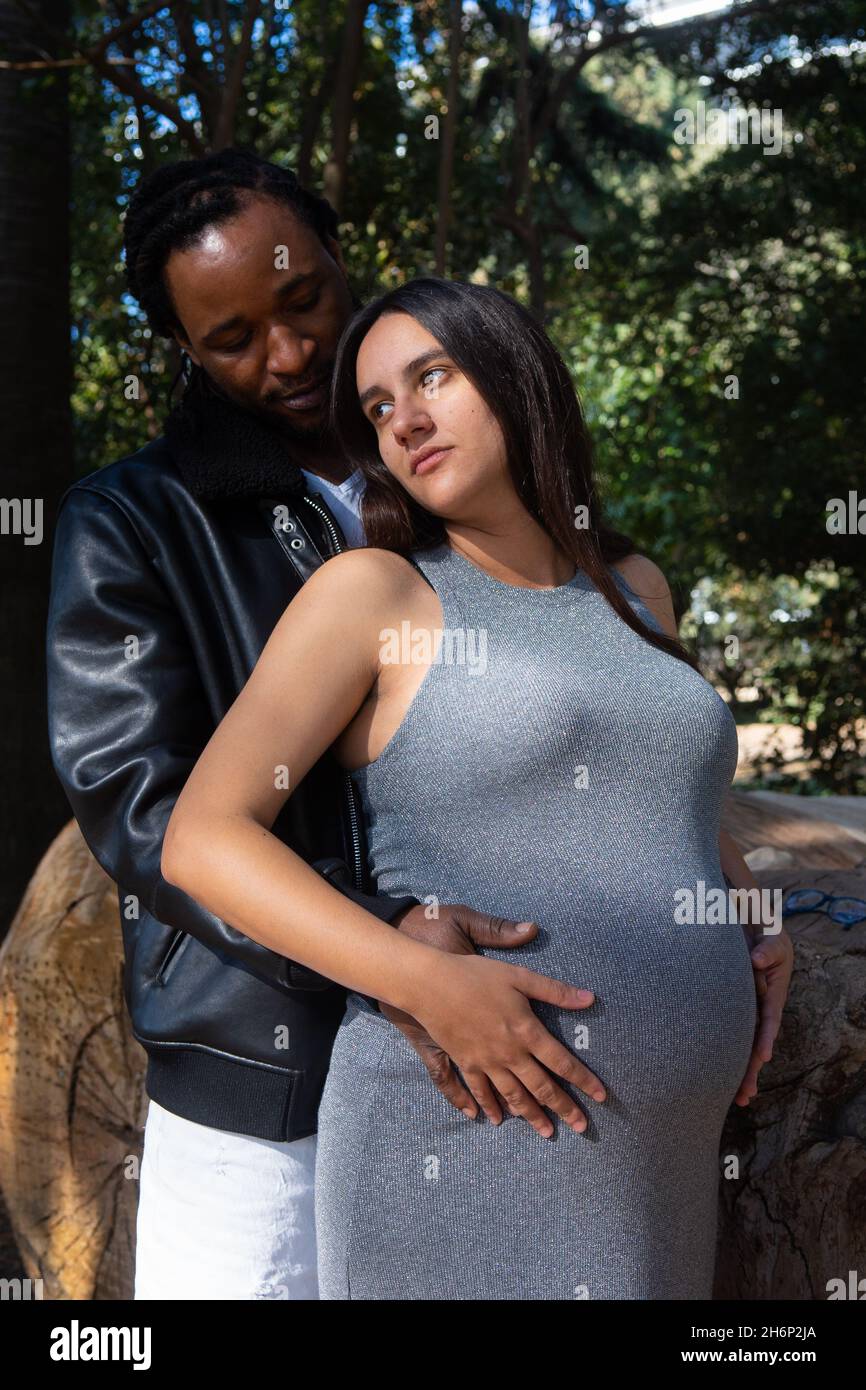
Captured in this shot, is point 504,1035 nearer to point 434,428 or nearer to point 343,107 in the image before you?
point 434,428

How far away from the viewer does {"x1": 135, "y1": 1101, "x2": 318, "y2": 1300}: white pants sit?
1.90 metres

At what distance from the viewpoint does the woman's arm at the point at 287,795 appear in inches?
63.3

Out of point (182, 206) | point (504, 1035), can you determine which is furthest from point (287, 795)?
point (182, 206)

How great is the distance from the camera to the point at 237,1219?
6.25 ft

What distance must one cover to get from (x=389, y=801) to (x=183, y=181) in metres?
1.11

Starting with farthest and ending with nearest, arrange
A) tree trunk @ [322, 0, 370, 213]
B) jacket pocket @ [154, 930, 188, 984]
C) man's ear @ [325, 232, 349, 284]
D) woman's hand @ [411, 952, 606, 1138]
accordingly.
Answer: tree trunk @ [322, 0, 370, 213] → man's ear @ [325, 232, 349, 284] → jacket pocket @ [154, 930, 188, 984] → woman's hand @ [411, 952, 606, 1138]

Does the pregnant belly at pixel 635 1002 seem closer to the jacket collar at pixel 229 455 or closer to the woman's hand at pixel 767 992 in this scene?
the woman's hand at pixel 767 992

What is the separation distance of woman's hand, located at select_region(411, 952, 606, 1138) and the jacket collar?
808mm

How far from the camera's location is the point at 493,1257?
164 cm

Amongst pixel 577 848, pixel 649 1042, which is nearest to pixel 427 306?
pixel 577 848

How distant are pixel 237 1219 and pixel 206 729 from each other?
67 centimetres

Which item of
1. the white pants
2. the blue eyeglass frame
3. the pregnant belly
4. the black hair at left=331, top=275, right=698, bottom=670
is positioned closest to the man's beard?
the black hair at left=331, top=275, right=698, bottom=670

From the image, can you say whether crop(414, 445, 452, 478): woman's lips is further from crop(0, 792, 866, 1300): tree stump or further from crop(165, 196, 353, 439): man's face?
crop(0, 792, 866, 1300): tree stump

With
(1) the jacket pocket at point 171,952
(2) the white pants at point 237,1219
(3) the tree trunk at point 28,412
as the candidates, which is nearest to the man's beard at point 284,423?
(1) the jacket pocket at point 171,952
